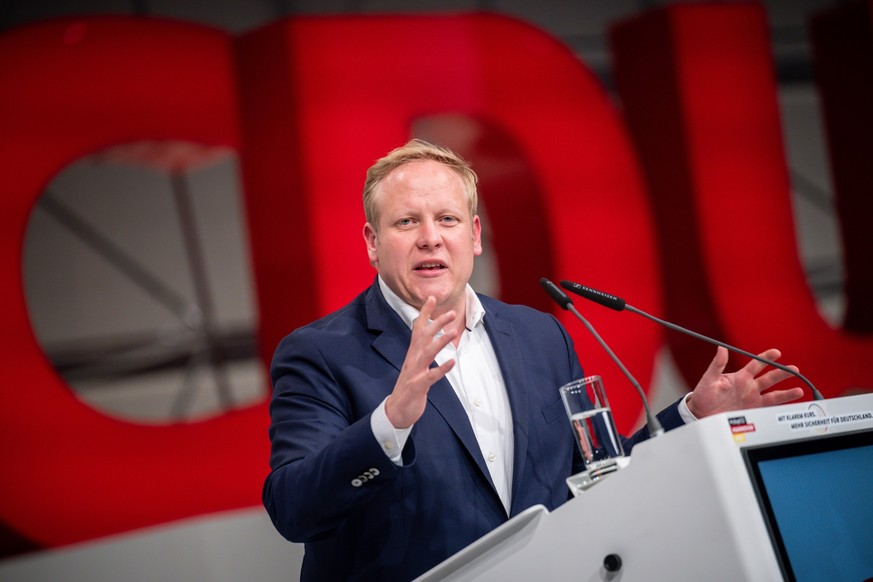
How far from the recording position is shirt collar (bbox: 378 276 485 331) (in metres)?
2.17

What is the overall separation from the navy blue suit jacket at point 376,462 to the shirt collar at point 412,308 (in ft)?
0.10

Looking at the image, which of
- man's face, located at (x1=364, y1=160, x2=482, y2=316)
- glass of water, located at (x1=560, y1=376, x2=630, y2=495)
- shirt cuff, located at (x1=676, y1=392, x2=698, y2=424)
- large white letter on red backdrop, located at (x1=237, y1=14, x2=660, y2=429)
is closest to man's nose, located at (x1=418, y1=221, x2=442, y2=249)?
man's face, located at (x1=364, y1=160, x2=482, y2=316)

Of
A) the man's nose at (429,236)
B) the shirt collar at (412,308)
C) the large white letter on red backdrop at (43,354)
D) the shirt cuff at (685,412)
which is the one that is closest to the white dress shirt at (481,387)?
the shirt collar at (412,308)

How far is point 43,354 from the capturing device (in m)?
3.61

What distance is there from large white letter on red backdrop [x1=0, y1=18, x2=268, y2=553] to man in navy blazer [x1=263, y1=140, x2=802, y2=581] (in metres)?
1.89

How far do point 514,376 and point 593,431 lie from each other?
0.38 meters

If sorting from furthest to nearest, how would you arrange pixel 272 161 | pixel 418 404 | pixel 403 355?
pixel 272 161
pixel 403 355
pixel 418 404

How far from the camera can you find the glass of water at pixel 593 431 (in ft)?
5.83

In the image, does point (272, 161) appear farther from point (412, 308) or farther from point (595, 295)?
point (595, 295)

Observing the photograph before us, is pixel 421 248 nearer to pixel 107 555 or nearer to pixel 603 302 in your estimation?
pixel 603 302

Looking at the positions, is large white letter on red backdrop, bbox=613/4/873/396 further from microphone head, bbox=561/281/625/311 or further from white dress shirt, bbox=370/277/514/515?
microphone head, bbox=561/281/625/311

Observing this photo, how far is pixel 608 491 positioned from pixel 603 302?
0.59m

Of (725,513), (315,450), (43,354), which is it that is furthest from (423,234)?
(43,354)

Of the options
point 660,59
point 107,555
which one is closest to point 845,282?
point 660,59
